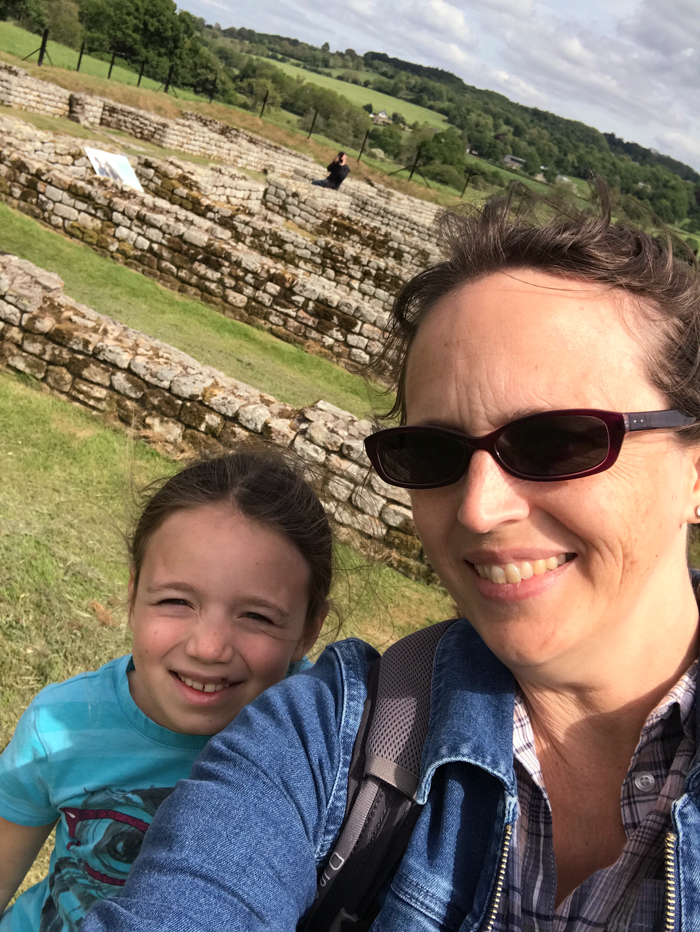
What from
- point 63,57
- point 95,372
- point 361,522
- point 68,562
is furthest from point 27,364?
point 63,57

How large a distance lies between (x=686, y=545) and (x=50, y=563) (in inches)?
156

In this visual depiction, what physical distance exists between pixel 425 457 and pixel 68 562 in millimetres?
3664

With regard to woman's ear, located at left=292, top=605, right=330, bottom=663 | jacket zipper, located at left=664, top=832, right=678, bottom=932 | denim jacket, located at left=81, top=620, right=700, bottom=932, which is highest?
jacket zipper, located at left=664, top=832, right=678, bottom=932

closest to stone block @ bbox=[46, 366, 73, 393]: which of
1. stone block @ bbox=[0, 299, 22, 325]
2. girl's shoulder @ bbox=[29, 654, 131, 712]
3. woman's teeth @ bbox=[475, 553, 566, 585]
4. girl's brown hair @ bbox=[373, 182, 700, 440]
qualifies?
stone block @ bbox=[0, 299, 22, 325]

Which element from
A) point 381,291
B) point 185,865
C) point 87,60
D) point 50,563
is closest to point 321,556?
point 185,865

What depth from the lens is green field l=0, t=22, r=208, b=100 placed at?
3906 centimetres

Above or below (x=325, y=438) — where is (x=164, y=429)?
below

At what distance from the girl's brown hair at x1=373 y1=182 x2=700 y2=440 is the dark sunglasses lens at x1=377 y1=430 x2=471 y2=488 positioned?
0.30 metres

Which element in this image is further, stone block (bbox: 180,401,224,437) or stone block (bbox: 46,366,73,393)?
stone block (bbox: 46,366,73,393)

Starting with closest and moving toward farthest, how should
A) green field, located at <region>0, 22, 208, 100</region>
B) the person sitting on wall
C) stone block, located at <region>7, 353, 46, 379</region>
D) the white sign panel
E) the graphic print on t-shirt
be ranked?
the graphic print on t-shirt < stone block, located at <region>7, 353, 46, 379</region> < the white sign panel < the person sitting on wall < green field, located at <region>0, 22, 208, 100</region>

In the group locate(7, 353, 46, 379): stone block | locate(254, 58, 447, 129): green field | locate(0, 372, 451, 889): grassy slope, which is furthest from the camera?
locate(254, 58, 447, 129): green field

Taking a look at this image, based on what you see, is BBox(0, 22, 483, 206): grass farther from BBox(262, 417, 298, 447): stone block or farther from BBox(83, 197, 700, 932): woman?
BBox(83, 197, 700, 932): woman

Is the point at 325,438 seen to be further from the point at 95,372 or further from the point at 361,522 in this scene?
the point at 95,372

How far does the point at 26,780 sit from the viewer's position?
1.92 m
